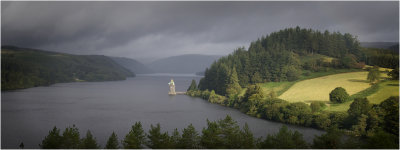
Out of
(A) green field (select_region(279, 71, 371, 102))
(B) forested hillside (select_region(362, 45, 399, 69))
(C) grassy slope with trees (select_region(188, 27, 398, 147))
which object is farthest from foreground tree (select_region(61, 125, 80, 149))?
(B) forested hillside (select_region(362, 45, 399, 69))

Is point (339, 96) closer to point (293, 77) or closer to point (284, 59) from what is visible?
point (293, 77)

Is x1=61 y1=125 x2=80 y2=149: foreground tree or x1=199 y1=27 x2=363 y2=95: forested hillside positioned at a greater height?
x1=199 y1=27 x2=363 y2=95: forested hillside

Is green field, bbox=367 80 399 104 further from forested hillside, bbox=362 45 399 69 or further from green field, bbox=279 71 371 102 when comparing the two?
forested hillside, bbox=362 45 399 69

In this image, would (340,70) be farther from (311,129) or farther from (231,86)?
(311,129)

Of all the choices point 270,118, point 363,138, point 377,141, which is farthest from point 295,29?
point 377,141

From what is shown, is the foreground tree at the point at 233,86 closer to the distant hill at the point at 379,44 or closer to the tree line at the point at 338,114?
the tree line at the point at 338,114

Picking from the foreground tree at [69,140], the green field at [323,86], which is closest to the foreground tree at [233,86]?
the green field at [323,86]

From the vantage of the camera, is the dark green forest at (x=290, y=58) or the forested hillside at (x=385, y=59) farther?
the dark green forest at (x=290, y=58)
